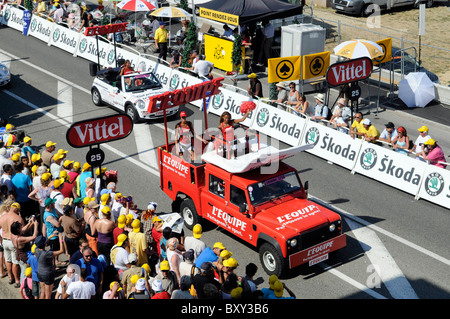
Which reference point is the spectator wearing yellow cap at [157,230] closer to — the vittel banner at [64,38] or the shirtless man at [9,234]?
the shirtless man at [9,234]

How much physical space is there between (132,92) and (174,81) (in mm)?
3134

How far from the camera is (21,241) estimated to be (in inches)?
471

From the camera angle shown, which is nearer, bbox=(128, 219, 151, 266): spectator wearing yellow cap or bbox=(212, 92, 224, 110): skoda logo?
bbox=(128, 219, 151, 266): spectator wearing yellow cap

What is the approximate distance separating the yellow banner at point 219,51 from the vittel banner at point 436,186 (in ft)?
41.4

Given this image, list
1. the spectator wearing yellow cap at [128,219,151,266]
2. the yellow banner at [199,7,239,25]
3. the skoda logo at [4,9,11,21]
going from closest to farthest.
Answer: the spectator wearing yellow cap at [128,219,151,266]
the yellow banner at [199,7,239,25]
the skoda logo at [4,9,11,21]

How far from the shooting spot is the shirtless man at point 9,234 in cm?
1216

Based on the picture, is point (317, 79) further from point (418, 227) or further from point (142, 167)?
point (418, 227)

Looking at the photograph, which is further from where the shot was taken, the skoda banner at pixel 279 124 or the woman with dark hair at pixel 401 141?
the skoda banner at pixel 279 124

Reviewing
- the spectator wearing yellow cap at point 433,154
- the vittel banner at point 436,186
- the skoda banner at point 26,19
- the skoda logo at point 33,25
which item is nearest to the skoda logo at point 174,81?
the spectator wearing yellow cap at point 433,154

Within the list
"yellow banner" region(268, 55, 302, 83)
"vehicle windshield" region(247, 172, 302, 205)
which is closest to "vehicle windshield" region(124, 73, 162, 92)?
"yellow banner" region(268, 55, 302, 83)

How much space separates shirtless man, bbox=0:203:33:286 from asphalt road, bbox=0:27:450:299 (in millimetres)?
523

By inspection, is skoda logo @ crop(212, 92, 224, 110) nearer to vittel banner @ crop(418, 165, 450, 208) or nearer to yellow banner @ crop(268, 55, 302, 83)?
yellow banner @ crop(268, 55, 302, 83)

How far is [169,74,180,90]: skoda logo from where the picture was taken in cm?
2450
